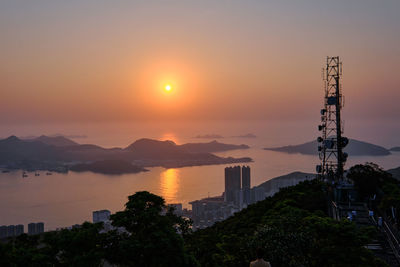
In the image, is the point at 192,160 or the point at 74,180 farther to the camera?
the point at 192,160

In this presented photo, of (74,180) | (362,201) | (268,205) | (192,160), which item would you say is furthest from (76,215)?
(192,160)

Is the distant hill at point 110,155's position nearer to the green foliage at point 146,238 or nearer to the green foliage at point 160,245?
the green foliage at point 160,245

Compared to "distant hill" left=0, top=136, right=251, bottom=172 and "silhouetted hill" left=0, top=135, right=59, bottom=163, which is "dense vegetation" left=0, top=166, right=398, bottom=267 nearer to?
"distant hill" left=0, top=136, right=251, bottom=172

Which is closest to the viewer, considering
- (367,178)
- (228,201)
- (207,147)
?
(367,178)

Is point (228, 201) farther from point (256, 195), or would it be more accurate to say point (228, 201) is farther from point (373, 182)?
point (373, 182)

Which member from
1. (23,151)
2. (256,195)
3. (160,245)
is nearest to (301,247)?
(160,245)

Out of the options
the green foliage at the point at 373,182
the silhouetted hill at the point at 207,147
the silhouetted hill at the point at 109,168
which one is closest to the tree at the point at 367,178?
the green foliage at the point at 373,182

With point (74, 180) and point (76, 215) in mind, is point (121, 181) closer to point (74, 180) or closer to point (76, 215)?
point (74, 180)
